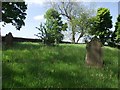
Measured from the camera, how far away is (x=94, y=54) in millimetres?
16156

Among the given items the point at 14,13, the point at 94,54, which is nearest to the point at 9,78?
the point at 94,54

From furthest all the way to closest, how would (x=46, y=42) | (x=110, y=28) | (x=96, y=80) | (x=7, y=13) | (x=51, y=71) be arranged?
1. (x=110, y=28)
2. (x=7, y=13)
3. (x=46, y=42)
4. (x=51, y=71)
5. (x=96, y=80)

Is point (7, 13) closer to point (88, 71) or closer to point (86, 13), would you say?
point (86, 13)

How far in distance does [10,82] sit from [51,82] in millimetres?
1601

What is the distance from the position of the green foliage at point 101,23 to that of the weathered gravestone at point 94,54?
48464 millimetres

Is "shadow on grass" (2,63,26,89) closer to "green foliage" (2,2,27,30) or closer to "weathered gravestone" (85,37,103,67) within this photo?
"weathered gravestone" (85,37,103,67)

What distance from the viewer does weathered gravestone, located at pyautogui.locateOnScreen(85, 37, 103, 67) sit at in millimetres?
15898

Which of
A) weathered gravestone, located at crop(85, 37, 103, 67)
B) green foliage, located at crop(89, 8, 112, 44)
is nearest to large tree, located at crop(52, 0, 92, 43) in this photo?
green foliage, located at crop(89, 8, 112, 44)

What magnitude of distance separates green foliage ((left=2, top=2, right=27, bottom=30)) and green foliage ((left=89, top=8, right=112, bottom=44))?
21967 millimetres

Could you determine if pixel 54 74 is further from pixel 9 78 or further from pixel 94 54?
pixel 94 54

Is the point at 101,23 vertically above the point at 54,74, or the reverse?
the point at 101,23

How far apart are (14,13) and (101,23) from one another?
26.9m

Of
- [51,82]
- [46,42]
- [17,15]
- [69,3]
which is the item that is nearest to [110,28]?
[69,3]

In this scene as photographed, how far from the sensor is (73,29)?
68562mm
